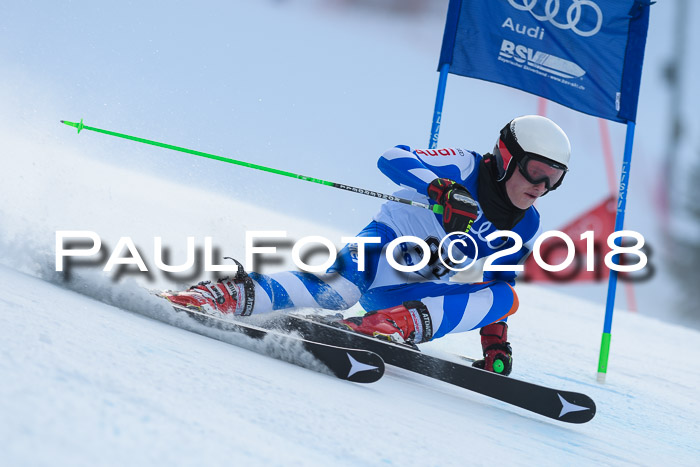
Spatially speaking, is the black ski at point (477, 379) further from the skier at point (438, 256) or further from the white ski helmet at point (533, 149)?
the white ski helmet at point (533, 149)

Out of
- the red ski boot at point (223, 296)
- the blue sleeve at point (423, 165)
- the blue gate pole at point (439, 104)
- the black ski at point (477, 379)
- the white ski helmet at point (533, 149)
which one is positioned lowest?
the black ski at point (477, 379)

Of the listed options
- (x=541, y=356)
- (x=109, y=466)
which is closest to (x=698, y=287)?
(x=541, y=356)

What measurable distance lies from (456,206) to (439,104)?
1.71 metres

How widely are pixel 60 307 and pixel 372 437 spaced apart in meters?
0.98

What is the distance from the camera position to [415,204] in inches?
110

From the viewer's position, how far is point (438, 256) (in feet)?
9.68

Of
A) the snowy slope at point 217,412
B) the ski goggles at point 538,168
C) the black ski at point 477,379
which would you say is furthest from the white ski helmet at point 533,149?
the snowy slope at point 217,412

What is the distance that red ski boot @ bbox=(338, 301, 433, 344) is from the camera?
2574 millimetres

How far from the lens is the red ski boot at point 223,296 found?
2463mm

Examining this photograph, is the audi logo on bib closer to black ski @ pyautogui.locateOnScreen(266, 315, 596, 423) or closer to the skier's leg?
the skier's leg

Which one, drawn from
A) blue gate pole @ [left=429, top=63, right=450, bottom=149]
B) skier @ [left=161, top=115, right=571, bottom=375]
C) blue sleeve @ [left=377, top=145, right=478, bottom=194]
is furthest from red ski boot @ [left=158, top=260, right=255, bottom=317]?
blue gate pole @ [left=429, top=63, right=450, bottom=149]

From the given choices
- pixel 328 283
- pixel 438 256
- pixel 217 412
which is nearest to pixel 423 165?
pixel 438 256

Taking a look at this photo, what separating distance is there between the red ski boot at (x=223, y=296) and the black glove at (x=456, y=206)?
772mm

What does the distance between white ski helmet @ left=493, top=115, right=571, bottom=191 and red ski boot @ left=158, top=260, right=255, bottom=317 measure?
113 centimetres
